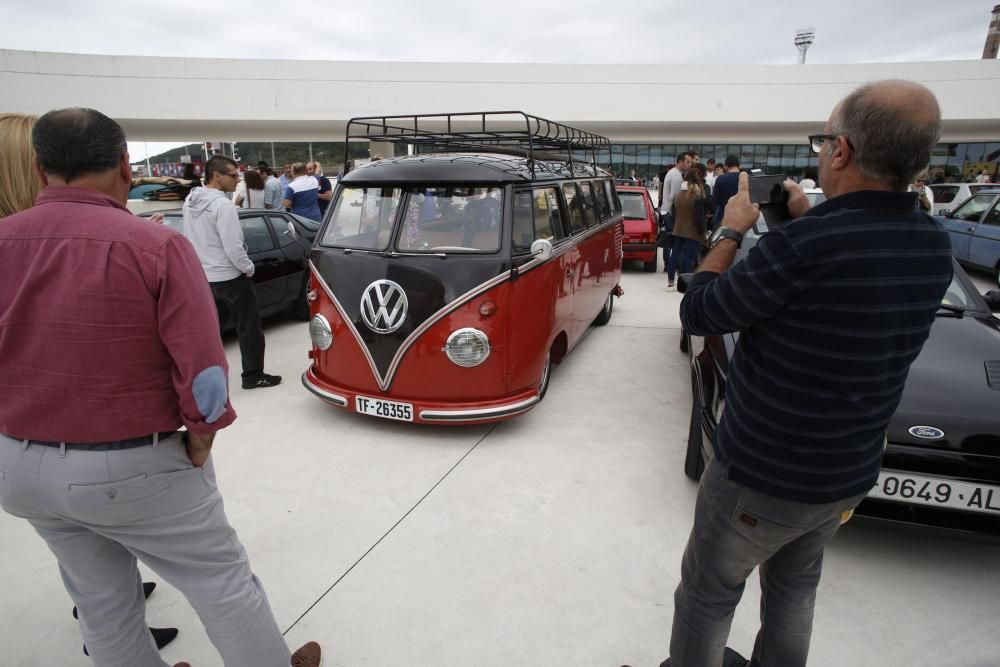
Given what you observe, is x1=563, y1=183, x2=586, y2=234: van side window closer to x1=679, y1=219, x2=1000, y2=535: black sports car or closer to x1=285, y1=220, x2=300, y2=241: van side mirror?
x1=679, y1=219, x2=1000, y2=535: black sports car

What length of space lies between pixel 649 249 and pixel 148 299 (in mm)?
10080

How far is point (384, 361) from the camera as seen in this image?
4207mm

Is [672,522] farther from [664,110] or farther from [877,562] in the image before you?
[664,110]

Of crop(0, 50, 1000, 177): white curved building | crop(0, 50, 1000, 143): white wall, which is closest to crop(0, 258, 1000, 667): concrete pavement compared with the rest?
crop(0, 50, 1000, 143): white wall

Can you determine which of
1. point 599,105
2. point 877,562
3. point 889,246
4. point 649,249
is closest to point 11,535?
point 889,246

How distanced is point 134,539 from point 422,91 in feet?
96.8

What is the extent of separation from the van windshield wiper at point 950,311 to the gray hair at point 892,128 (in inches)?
112

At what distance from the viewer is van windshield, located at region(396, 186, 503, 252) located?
14.2ft

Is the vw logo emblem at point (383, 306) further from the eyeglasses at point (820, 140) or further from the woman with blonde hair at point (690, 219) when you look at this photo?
the woman with blonde hair at point (690, 219)

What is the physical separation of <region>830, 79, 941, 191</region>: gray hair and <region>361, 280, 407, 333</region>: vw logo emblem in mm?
3115

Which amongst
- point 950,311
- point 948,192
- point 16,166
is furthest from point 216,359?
point 948,192

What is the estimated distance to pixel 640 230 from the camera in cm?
1078

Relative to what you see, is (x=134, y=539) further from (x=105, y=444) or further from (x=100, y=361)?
(x=100, y=361)

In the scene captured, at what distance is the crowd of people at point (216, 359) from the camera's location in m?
1.44
